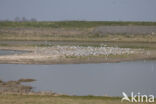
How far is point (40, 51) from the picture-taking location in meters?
61.9

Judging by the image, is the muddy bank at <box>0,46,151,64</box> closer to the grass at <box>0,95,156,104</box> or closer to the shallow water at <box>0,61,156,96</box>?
the shallow water at <box>0,61,156,96</box>

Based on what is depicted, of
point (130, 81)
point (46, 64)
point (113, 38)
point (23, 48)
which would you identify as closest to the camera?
point (130, 81)

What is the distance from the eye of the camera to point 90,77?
131 feet

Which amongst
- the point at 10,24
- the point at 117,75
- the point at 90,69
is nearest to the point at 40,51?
the point at 90,69

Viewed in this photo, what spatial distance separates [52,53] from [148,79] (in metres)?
23.2

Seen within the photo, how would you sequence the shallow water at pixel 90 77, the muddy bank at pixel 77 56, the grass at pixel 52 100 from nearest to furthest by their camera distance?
the grass at pixel 52 100 < the shallow water at pixel 90 77 < the muddy bank at pixel 77 56

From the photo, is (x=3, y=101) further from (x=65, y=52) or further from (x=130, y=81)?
(x=65, y=52)

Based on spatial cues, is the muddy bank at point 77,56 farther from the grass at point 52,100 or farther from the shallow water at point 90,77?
the grass at point 52,100

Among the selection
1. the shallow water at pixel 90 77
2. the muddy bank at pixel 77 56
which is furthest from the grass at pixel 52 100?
the muddy bank at pixel 77 56

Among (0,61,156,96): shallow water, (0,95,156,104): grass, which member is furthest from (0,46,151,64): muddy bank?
(0,95,156,104): grass

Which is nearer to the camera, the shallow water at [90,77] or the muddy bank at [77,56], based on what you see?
the shallow water at [90,77]

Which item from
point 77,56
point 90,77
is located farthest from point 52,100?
point 77,56

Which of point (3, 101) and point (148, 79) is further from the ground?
point (3, 101)

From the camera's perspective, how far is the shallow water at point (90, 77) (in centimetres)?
3241
